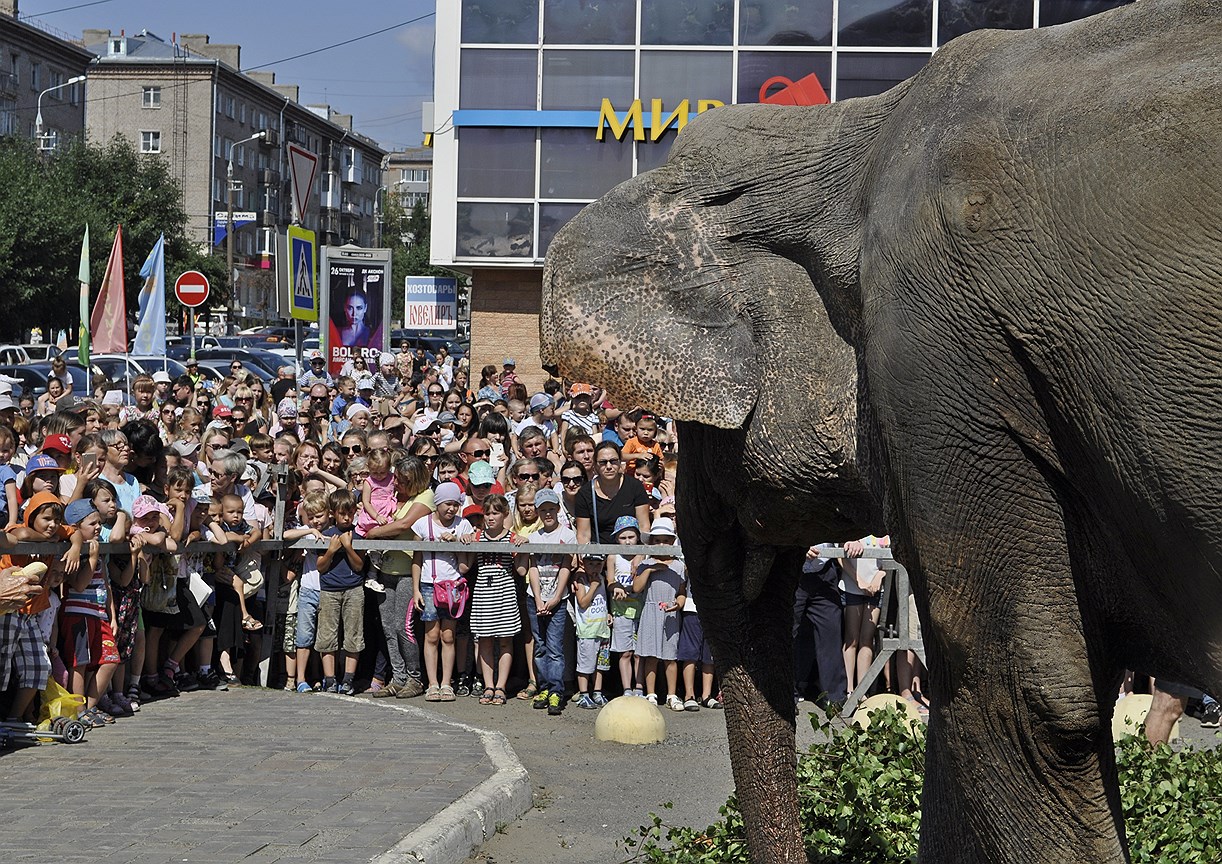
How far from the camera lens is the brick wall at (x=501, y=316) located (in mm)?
31125

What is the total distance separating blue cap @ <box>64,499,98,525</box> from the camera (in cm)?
960

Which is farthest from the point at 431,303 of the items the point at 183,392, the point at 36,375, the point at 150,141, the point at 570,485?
the point at 150,141

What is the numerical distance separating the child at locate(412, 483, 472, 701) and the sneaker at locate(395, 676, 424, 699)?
89 mm

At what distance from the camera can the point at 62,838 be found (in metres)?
7.00

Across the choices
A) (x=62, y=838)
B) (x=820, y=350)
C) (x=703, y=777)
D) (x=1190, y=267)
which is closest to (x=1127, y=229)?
(x=1190, y=267)

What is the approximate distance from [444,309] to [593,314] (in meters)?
37.7

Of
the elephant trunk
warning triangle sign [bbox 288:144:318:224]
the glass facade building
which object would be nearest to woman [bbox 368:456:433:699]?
warning triangle sign [bbox 288:144:318:224]

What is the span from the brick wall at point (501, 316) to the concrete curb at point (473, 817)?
21.9 metres

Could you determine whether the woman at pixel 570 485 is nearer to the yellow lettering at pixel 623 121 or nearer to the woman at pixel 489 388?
the woman at pixel 489 388

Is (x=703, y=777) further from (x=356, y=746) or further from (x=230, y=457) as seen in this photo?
(x=230, y=457)

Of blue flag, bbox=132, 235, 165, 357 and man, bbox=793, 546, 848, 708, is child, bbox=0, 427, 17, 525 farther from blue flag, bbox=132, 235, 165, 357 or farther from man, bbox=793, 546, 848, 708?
blue flag, bbox=132, 235, 165, 357

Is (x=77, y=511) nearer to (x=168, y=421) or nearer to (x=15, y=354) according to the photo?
(x=168, y=421)

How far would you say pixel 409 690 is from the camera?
1171cm

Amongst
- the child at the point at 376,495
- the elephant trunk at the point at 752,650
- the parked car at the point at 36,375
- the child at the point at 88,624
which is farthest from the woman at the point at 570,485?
the parked car at the point at 36,375
